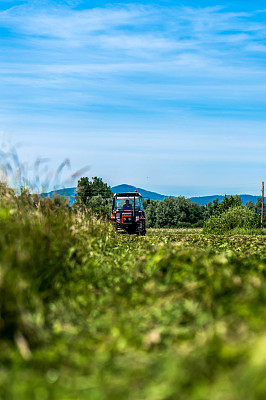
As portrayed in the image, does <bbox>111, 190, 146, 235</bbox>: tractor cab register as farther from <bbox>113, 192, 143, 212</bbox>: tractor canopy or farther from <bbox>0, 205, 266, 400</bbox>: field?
<bbox>0, 205, 266, 400</bbox>: field

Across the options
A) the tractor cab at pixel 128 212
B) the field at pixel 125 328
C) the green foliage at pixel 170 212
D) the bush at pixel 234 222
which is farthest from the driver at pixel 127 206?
the green foliage at pixel 170 212

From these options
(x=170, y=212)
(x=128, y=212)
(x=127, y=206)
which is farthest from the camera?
(x=170, y=212)

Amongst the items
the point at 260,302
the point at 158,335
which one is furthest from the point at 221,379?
the point at 260,302

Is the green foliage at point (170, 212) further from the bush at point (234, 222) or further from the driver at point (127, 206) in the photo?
the driver at point (127, 206)

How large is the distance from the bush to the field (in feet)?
81.5

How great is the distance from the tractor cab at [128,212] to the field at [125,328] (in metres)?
15.8

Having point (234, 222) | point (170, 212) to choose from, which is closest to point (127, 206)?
point (234, 222)

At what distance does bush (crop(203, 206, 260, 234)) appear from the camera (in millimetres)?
30000

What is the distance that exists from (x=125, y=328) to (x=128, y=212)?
717 inches

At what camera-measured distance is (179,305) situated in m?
4.14

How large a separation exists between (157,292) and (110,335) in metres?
0.86

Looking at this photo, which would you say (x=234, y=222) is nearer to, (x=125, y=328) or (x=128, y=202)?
(x=128, y=202)

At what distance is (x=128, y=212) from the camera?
22.0 meters

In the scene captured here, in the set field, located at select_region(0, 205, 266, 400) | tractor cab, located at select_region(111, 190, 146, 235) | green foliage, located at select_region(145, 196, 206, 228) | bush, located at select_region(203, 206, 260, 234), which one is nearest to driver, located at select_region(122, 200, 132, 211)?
tractor cab, located at select_region(111, 190, 146, 235)
